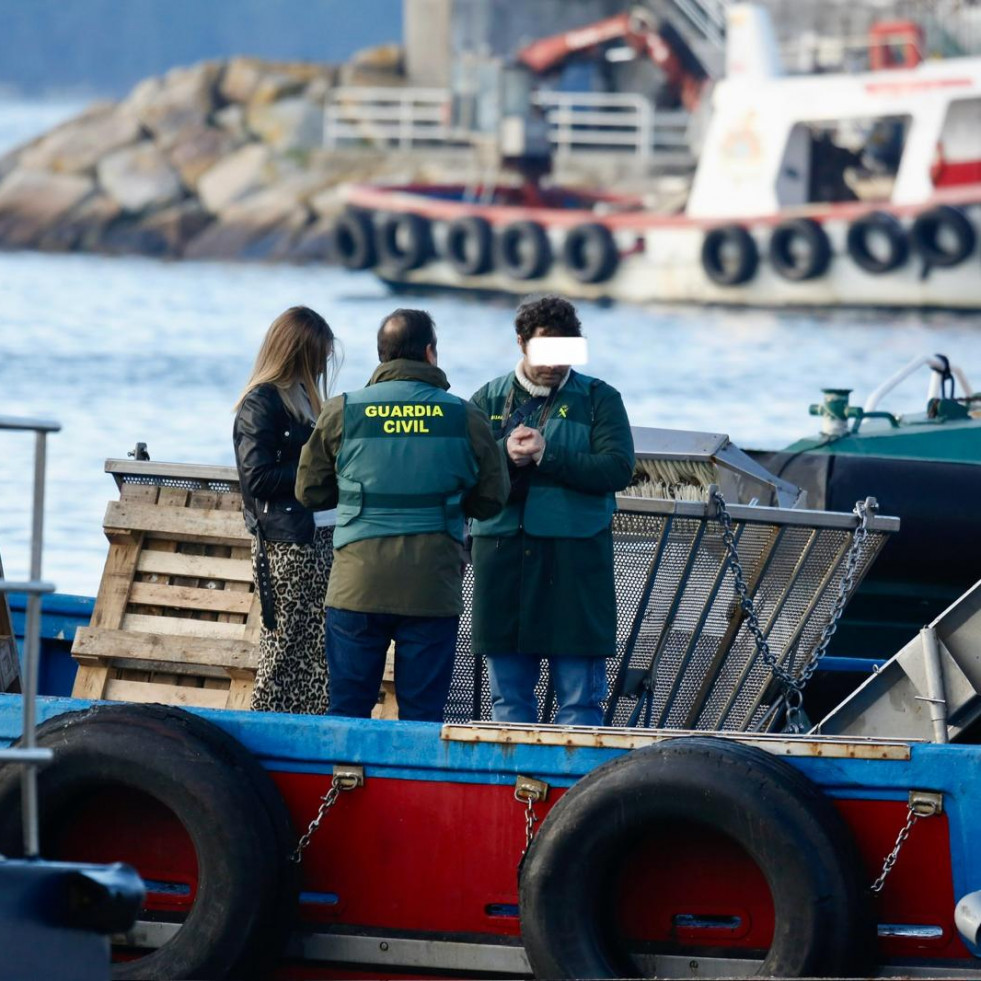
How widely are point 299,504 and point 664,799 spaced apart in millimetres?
1488

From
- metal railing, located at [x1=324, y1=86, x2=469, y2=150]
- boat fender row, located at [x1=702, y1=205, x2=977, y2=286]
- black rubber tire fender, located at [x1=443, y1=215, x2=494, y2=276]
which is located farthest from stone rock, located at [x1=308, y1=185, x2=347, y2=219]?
boat fender row, located at [x1=702, y1=205, x2=977, y2=286]

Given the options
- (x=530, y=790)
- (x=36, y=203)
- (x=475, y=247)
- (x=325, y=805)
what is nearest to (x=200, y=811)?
(x=325, y=805)

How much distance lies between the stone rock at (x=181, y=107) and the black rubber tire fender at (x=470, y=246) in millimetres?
19278

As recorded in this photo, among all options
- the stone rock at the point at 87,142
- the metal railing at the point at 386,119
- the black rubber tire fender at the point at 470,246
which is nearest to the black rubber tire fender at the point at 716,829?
the black rubber tire fender at the point at 470,246

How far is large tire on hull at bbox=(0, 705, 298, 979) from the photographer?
516cm

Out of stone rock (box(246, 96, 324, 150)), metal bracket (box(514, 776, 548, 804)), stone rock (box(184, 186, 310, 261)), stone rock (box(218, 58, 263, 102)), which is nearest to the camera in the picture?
metal bracket (box(514, 776, 548, 804))

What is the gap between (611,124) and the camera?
45656 mm

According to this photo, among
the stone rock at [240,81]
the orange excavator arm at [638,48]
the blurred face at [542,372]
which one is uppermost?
the stone rock at [240,81]

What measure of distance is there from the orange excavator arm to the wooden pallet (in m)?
33.7

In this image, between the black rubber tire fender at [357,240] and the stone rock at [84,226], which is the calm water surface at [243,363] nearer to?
the black rubber tire fender at [357,240]

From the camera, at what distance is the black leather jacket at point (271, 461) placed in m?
5.76

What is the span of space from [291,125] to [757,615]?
145 ft

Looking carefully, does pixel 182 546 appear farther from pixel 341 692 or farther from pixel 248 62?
pixel 248 62

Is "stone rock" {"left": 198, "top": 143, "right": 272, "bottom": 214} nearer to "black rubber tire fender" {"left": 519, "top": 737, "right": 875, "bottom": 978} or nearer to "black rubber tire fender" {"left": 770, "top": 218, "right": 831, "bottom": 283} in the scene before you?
"black rubber tire fender" {"left": 770, "top": 218, "right": 831, "bottom": 283}
